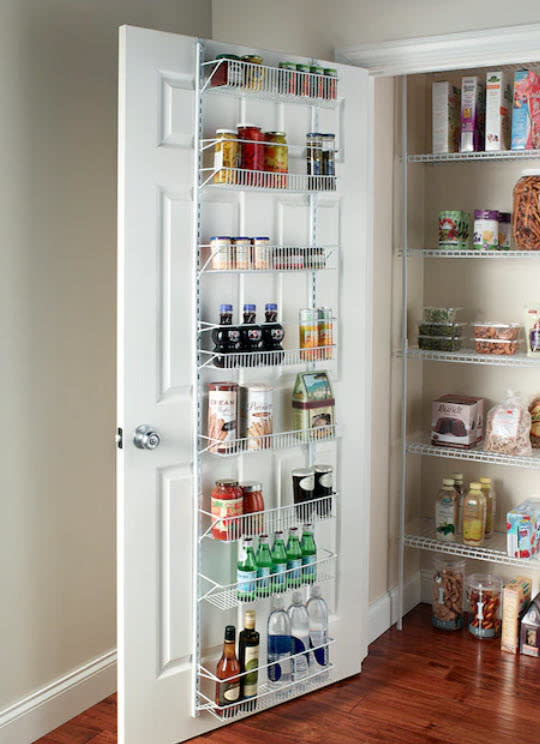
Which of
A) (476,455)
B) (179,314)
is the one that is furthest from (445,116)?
(179,314)

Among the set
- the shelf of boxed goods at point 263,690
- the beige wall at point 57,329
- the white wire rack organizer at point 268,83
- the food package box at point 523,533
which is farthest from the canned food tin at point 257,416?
the food package box at point 523,533

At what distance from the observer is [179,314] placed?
255 centimetres

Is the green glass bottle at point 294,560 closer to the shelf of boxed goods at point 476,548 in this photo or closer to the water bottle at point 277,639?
the water bottle at point 277,639

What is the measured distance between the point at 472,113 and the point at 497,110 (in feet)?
0.36

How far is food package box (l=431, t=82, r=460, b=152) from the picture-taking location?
11.0 feet

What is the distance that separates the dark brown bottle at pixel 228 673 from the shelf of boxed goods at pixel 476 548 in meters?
1.11

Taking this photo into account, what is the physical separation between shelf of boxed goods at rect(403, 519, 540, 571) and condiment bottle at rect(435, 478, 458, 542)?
0.03 metres

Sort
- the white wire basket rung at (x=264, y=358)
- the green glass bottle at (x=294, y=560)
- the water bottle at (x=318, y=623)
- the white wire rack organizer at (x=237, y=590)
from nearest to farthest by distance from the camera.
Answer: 1. the white wire basket rung at (x=264, y=358)
2. the white wire rack organizer at (x=237, y=590)
3. the green glass bottle at (x=294, y=560)
4. the water bottle at (x=318, y=623)

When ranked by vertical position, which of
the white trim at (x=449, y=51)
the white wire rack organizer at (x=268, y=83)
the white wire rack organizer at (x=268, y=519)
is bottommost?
the white wire rack organizer at (x=268, y=519)

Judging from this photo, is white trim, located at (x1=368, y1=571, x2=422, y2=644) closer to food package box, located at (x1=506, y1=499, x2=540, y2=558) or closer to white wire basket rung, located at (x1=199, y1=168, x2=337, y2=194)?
food package box, located at (x1=506, y1=499, x2=540, y2=558)

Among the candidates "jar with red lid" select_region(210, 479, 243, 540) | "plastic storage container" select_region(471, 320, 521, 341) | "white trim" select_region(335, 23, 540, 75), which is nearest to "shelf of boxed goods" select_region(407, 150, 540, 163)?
"white trim" select_region(335, 23, 540, 75)

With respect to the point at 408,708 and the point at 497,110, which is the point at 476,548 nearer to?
the point at 408,708

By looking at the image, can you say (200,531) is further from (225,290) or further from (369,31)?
(369,31)

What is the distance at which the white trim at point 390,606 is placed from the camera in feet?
11.2
